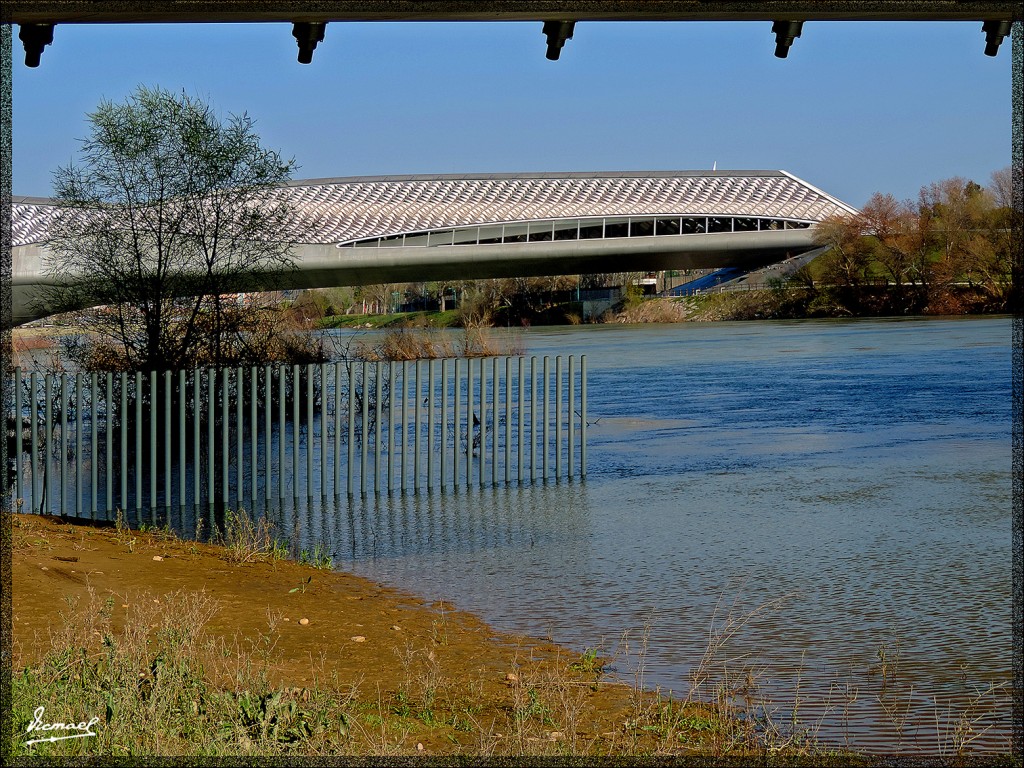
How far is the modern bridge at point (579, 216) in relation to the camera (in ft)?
205

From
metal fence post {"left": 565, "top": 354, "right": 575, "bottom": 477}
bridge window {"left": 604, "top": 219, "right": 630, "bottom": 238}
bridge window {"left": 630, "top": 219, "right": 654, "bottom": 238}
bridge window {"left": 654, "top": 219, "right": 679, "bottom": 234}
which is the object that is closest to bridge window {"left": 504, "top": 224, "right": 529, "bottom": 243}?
bridge window {"left": 604, "top": 219, "right": 630, "bottom": 238}

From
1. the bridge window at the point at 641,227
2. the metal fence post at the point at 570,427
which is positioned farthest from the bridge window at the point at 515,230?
the metal fence post at the point at 570,427

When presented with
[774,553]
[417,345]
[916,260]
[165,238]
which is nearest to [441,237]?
[916,260]

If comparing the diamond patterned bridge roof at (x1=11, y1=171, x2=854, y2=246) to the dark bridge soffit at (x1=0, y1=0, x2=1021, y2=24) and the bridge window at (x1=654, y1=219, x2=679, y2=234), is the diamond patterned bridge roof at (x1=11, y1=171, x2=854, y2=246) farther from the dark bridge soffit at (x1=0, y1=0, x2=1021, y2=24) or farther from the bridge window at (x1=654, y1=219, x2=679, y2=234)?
the dark bridge soffit at (x1=0, y1=0, x2=1021, y2=24)

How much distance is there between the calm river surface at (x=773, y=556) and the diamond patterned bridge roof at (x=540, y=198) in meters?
51.1

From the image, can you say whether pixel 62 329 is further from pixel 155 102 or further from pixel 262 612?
pixel 262 612

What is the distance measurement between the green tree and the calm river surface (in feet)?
20.0

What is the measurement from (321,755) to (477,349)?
2918cm

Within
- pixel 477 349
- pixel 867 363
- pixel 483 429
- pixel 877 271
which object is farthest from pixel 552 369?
pixel 877 271

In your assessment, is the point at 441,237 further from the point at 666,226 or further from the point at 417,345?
the point at 417,345

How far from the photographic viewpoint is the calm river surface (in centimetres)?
600

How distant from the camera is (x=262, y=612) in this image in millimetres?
7000

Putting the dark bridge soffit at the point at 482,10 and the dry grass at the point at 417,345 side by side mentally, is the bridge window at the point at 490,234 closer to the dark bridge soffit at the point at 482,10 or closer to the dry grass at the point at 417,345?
the dry grass at the point at 417,345

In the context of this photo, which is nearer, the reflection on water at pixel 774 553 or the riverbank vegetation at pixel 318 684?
the riverbank vegetation at pixel 318 684
